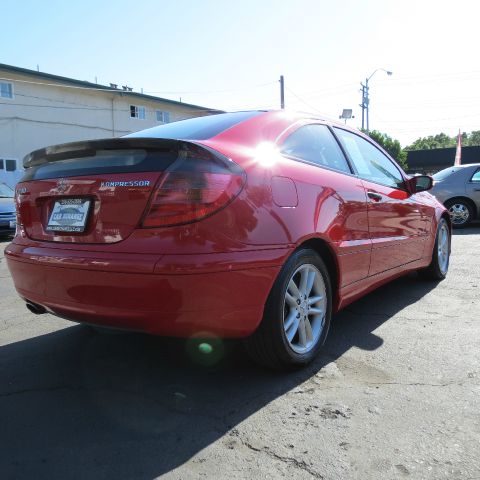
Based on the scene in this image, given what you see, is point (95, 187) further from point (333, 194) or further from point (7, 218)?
point (7, 218)

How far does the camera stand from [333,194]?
315cm

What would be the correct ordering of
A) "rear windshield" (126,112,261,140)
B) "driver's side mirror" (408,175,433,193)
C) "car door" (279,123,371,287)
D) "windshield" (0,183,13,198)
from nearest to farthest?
"rear windshield" (126,112,261,140) → "car door" (279,123,371,287) → "driver's side mirror" (408,175,433,193) → "windshield" (0,183,13,198)

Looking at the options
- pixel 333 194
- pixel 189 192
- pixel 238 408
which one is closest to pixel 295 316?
pixel 238 408

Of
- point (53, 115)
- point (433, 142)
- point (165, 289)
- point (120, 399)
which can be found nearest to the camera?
point (165, 289)

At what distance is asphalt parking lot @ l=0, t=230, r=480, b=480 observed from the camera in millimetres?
1993

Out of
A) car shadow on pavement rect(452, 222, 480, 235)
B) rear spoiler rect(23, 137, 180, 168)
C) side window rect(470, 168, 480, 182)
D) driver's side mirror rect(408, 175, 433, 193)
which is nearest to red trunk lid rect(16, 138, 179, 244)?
rear spoiler rect(23, 137, 180, 168)

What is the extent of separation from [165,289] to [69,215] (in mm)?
764

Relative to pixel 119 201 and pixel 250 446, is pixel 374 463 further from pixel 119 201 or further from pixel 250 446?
pixel 119 201

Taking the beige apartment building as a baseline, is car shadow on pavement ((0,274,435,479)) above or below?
below

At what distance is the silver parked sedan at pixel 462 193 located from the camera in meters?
10.6

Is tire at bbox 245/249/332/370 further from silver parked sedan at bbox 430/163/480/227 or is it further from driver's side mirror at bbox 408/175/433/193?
silver parked sedan at bbox 430/163/480/227

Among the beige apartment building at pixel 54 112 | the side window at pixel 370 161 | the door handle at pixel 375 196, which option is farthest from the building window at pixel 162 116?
the door handle at pixel 375 196

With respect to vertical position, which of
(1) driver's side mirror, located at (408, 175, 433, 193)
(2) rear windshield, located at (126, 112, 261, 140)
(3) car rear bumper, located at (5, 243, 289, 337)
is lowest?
(3) car rear bumper, located at (5, 243, 289, 337)

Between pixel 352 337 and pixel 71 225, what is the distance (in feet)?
6.88
